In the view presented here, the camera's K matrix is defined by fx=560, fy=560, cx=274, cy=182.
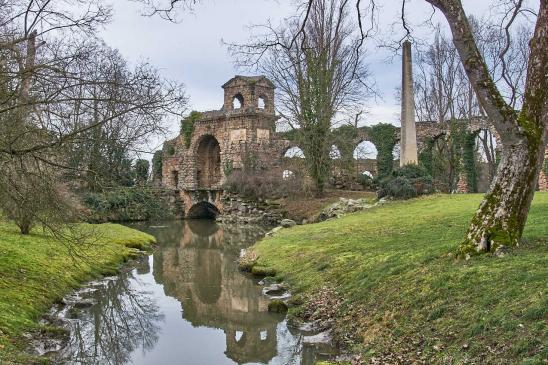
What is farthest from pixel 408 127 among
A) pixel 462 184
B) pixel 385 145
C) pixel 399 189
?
pixel 385 145

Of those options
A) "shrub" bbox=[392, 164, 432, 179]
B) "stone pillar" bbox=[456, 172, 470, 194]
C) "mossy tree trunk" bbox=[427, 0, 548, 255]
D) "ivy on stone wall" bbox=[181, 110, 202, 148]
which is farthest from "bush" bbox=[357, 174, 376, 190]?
"mossy tree trunk" bbox=[427, 0, 548, 255]

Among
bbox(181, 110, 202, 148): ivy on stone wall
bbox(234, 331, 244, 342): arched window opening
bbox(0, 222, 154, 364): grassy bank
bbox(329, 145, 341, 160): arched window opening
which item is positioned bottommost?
bbox(234, 331, 244, 342): arched window opening

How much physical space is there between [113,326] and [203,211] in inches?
1397

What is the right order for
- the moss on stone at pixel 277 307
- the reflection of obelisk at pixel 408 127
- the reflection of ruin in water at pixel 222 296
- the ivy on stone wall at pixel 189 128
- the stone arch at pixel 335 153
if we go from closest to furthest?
1. the reflection of ruin in water at pixel 222 296
2. the moss on stone at pixel 277 307
3. the reflection of obelisk at pixel 408 127
4. the stone arch at pixel 335 153
5. the ivy on stone wall at pixel 189 128

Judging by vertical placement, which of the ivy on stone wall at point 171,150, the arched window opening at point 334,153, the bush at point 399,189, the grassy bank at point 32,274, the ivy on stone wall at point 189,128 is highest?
the ivy on stone wall at point 189,128

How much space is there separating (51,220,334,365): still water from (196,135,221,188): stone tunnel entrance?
31239 mm

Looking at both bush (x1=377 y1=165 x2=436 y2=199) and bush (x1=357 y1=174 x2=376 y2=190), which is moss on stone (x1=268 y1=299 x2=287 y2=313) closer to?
bush (x1=377 y1=165 x2=436 y2=199)

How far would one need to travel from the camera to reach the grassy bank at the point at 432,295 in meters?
5.88

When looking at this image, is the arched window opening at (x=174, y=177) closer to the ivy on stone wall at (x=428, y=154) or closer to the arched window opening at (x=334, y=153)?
the arched window opening at (x=334, y=153)

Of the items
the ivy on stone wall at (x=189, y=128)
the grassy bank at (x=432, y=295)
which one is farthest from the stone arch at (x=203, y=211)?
the grassy bank at (x=432, y=295)

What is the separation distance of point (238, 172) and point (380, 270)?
31237mm

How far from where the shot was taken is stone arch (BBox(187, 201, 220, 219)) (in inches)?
1754

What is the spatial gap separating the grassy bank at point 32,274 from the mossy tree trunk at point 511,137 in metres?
6.08

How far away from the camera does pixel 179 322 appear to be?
436 inches
